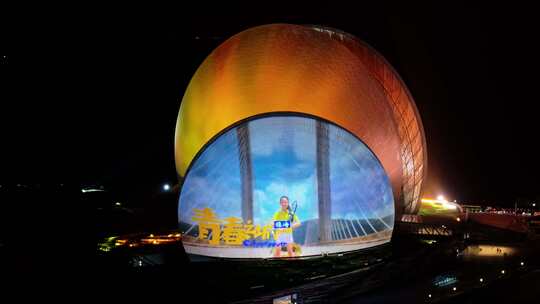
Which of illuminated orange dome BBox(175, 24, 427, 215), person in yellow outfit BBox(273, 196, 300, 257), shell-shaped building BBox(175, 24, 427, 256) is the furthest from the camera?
illuminated orange dome BBox(175, 24, 427, 215)

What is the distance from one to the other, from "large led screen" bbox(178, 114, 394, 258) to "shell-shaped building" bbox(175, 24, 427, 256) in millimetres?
30

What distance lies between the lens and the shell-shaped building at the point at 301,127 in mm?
12297

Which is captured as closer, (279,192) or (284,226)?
(284,226)

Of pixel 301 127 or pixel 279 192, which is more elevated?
pixel 301 127

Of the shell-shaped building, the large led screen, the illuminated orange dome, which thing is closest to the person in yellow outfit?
the large led screen

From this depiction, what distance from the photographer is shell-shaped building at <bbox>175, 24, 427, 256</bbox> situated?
12297 millimetres

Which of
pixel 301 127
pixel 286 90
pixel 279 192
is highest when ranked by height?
pixel 286 90

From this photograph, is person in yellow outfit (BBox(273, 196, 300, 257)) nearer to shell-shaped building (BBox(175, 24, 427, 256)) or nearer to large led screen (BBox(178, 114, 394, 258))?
large led screen (BBox(178, 114, 394, 258))

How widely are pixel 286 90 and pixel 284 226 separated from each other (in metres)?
4.61

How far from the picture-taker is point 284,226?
39.0 ft

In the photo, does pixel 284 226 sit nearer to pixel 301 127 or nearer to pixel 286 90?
pixel 301 127

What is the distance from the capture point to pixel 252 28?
15867mm

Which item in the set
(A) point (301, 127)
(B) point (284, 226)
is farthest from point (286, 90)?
(B) point (284, 226)

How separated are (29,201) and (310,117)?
12736mm
